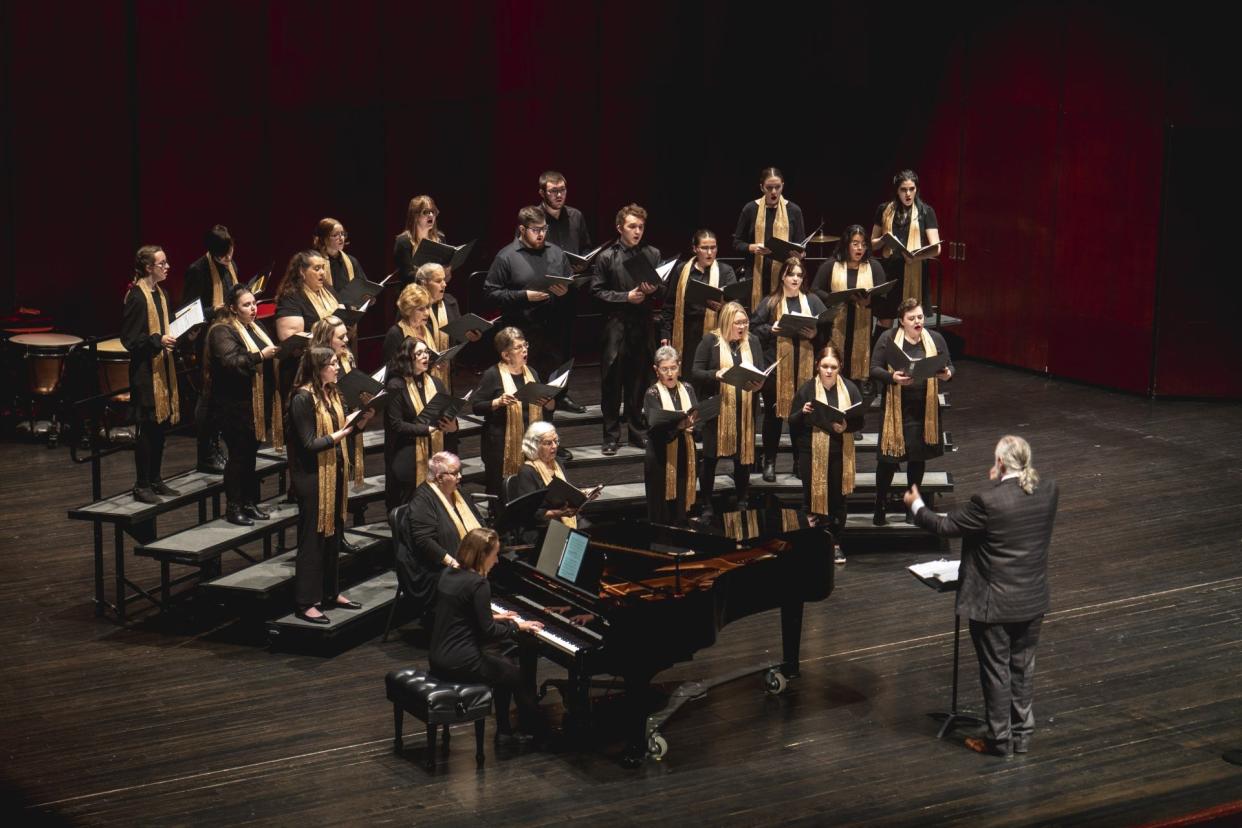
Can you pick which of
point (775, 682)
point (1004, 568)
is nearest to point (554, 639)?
point (775, 682)

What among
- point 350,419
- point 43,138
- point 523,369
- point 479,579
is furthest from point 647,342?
point 43,138

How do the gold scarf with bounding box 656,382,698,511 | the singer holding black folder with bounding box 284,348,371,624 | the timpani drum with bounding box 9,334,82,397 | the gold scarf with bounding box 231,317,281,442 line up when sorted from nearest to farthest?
the singer holding black folder with bounding box 284,348,371,624 → the gold scarf with bounding box 231,317,281,442 → the gold scarf with bounding box 656,382,698,511 → the timpani drum with bounding box 9,334,82,397

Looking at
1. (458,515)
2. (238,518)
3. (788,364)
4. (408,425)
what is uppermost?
(788,364)

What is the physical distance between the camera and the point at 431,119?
13953 millimetres

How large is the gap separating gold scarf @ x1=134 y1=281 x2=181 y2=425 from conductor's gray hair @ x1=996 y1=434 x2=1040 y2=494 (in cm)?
475

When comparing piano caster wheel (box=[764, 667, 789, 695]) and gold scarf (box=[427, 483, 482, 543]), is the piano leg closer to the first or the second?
piano caster wheel (box=[764, 667, 789, 695])

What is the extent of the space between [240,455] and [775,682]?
127 inches

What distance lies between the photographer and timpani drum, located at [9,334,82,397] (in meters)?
12.2

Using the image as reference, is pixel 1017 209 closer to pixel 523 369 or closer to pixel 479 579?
pixel 523 369

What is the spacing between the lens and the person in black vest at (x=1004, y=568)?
7516 mm

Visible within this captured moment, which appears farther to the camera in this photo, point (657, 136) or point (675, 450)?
point (657, 136)

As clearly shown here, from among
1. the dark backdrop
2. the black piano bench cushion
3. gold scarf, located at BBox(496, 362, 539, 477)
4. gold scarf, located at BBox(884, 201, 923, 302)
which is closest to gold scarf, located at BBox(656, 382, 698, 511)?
gold scarf, located at BBox(496, 362, 539, 477)

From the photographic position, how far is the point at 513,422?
973 cm

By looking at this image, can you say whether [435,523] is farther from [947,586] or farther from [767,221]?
[767,221]
